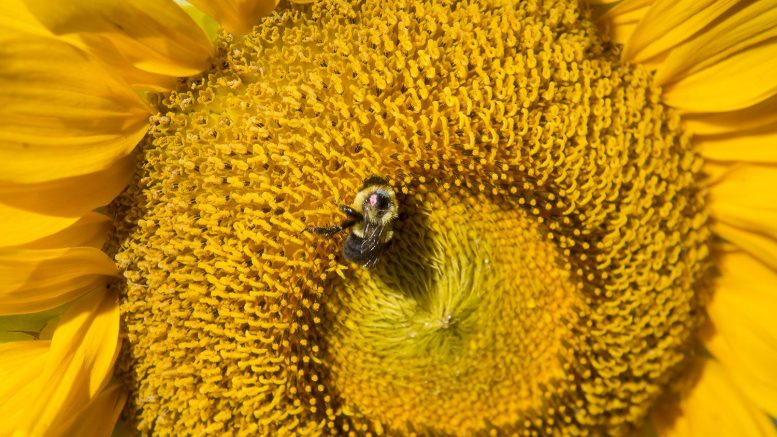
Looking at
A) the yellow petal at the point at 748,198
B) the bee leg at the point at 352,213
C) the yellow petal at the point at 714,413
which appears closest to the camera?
the bee leg at the point at 352,213

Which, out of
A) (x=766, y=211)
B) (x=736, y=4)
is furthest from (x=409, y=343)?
(x=736, y=4)

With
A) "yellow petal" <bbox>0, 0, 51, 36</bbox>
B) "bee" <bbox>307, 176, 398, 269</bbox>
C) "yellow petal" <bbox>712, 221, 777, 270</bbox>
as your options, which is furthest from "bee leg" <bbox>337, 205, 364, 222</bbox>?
"yellow petal" <bbox>712, 221, 777, 270</bbox>

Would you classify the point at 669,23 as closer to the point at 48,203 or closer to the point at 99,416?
the point at 48,203

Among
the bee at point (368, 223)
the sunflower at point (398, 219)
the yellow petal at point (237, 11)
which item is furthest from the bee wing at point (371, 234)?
the yellow petal at point (237, 11)

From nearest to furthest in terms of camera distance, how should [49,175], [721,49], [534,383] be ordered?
[49,175] → [721,49] → [534,383]

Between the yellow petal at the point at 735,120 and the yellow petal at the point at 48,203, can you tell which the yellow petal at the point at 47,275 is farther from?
the yellow petal at the point at 735,120

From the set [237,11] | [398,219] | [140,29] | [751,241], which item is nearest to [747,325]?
[751,241]

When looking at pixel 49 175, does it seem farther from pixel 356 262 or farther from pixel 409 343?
pixel 409 343
